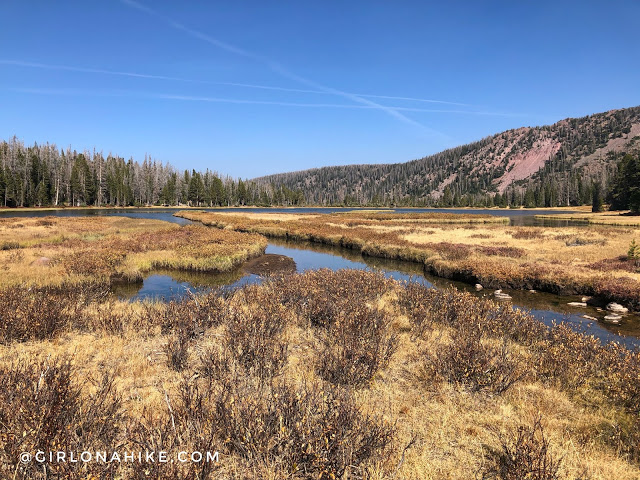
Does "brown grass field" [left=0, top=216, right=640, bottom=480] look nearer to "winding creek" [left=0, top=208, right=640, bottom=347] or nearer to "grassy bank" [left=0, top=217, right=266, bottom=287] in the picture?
"winding creek" [left=0, top=208, right=640, bottom=347]

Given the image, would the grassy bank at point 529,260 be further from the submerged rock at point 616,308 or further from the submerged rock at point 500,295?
the submerged rock at point 500,295

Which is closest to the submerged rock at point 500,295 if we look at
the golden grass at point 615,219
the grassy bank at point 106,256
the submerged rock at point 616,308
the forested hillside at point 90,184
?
the submerged rock at point 616,308

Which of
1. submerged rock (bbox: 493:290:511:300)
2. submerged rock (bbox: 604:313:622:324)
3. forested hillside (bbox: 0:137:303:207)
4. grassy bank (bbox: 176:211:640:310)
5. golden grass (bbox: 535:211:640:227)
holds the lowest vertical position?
submerged rock (bbox: 604:313:622:324)

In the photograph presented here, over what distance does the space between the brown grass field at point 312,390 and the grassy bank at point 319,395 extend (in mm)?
34

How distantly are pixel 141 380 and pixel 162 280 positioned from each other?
15.9m

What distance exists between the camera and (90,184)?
111688 millimetres

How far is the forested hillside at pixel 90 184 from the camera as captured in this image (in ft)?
328

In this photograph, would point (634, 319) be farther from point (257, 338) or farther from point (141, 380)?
point (141, 380)

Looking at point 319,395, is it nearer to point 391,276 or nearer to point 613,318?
point 391,276

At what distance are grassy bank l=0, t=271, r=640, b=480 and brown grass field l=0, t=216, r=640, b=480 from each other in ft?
0.11

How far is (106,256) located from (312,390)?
67.8ft

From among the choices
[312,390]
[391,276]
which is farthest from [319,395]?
[391,276]

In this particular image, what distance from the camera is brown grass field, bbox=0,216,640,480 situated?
4.04 meters

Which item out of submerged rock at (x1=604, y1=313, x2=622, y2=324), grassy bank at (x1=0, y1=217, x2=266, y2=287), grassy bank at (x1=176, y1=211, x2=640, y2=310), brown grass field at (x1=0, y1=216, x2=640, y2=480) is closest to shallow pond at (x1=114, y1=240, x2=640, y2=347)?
submerged rock at (x1=604, y1=313, x2=622, y2=324)
